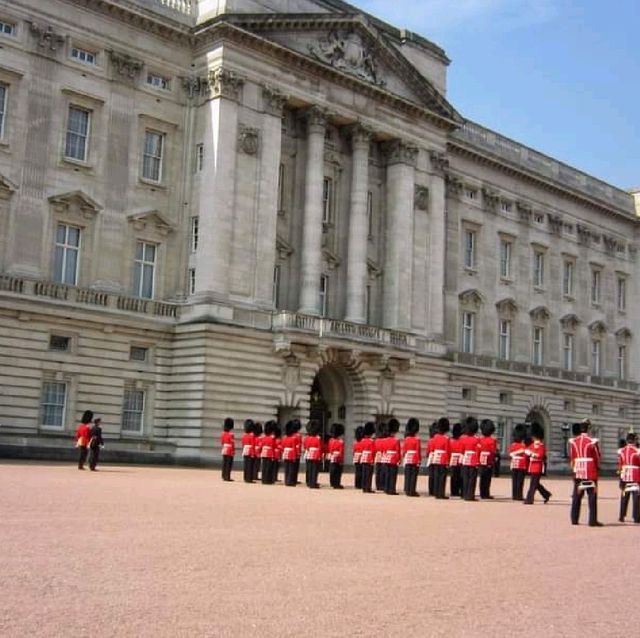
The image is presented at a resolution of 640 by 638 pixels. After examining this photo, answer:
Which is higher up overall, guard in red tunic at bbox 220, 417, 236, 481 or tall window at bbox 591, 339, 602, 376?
tall window at bbox 591, 339, 602, 376

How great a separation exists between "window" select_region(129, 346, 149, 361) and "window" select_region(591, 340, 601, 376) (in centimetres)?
3262

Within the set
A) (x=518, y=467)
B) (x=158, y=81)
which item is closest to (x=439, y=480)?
(x=518, y=467)

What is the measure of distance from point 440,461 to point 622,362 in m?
42.8

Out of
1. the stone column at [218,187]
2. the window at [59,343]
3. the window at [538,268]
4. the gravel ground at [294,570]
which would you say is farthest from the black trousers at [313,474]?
the window at [538,268]

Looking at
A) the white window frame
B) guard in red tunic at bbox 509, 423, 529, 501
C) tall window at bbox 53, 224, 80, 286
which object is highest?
tall window at bbox 53, 224, 80, 286

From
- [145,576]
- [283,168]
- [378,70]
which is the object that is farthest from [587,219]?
[145,576]

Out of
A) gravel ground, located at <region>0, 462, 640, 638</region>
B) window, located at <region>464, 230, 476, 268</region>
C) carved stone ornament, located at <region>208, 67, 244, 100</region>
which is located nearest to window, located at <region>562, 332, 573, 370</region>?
window, located at <region>464, 230, 476, 268</region>

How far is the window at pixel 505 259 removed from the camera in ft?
179

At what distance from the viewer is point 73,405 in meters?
35.0

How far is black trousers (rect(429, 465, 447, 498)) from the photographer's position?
77.8 ft

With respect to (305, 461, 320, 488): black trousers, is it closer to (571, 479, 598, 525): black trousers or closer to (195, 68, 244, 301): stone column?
(571, 479, 598, 525): black trousers

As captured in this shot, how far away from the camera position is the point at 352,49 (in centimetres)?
4341

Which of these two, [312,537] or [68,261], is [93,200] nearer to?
[68,261]

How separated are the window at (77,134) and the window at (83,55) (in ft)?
5.80
